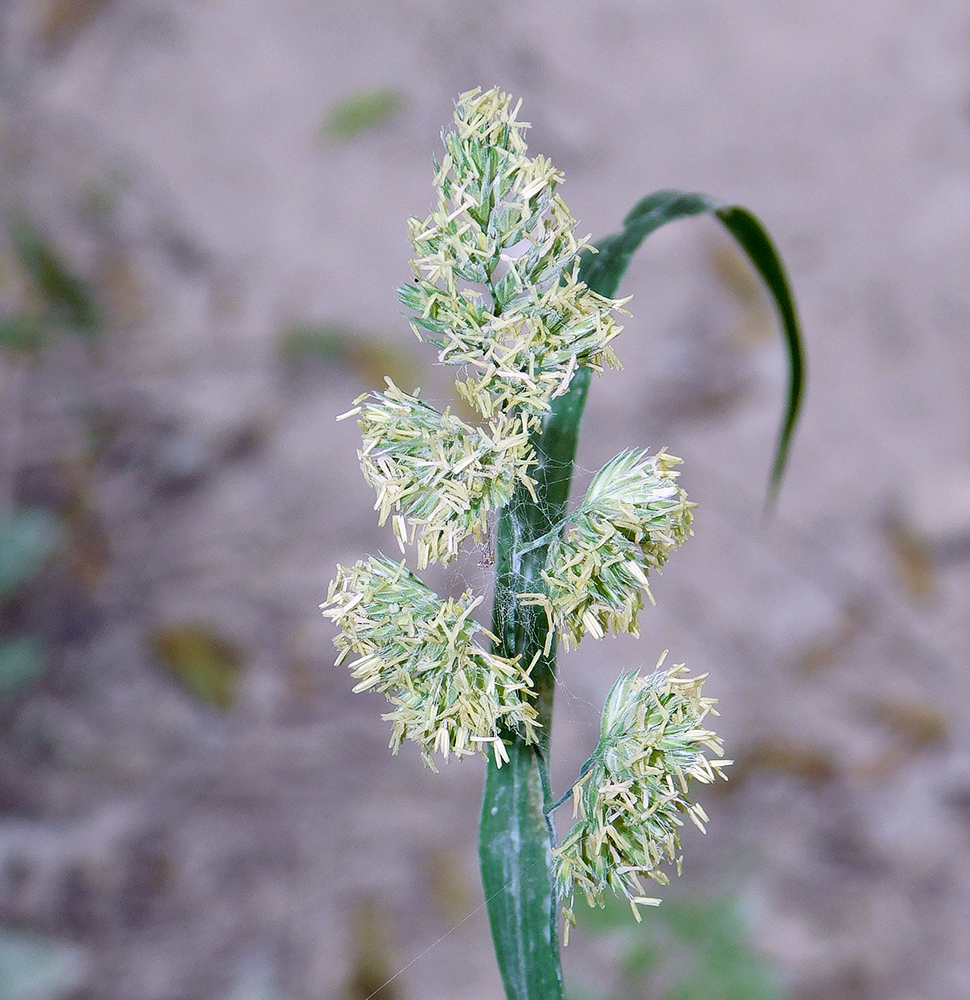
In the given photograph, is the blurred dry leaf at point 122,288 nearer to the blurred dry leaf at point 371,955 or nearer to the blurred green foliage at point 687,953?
→ the blurred dry leaf at point 371,955

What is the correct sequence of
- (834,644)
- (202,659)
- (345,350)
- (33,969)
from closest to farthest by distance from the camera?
(33,969) < (834,644) < (202,659) < (345,350)

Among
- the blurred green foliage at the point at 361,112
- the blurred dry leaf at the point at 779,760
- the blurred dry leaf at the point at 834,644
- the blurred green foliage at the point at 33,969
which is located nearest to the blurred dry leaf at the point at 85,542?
the blurred green foliage at the point at 33,969

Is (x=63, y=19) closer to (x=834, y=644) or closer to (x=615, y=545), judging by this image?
(x=834, y=644)


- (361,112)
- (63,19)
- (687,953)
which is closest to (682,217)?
(687,953)

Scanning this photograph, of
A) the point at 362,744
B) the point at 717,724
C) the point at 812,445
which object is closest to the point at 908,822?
the point at 717,724

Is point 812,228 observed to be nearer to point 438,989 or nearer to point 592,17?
point 592,17

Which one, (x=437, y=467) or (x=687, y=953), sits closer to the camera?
(x=437, y=467)

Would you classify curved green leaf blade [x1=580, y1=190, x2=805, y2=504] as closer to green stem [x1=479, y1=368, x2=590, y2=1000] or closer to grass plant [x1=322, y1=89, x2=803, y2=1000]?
grass plant [x1=322, y1=89, x2=803, y2=1000]
